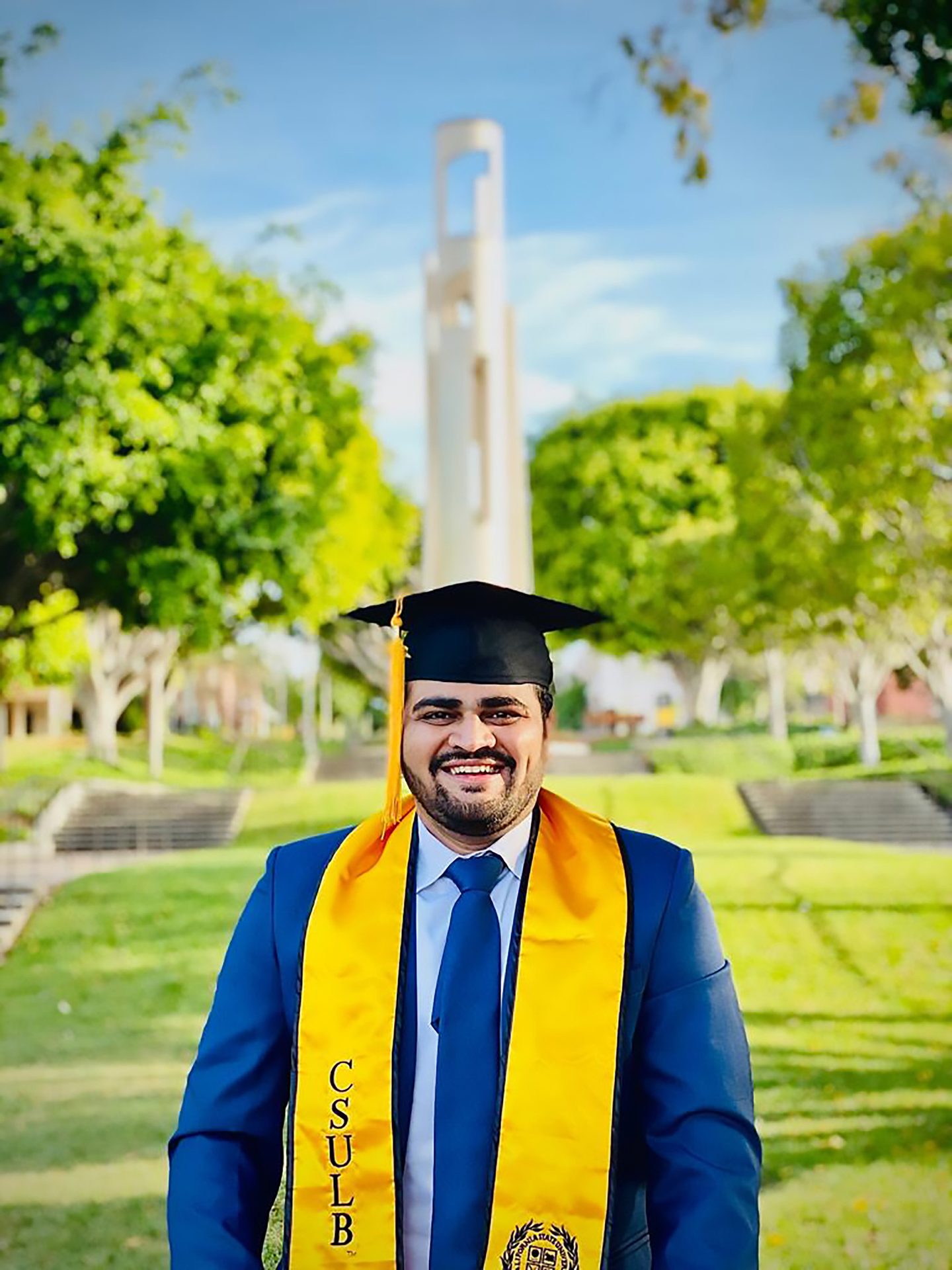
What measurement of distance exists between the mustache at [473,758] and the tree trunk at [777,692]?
7.79m

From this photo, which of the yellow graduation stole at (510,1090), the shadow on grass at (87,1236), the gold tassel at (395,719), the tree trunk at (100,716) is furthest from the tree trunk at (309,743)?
the yellow graduation stole at (510,1090)

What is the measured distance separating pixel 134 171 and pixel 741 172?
2.45 metres

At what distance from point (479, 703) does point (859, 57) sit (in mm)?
4021

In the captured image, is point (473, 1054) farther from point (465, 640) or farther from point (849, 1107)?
point (849, 1107)

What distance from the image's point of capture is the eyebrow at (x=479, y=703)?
149 centimetres

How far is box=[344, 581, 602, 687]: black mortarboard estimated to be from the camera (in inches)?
59.5

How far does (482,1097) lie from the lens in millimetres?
1391

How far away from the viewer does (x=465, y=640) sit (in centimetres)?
152

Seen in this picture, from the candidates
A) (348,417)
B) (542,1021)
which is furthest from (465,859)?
(348,417)

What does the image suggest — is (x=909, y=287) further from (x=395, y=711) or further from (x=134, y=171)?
(x=395, y=711)

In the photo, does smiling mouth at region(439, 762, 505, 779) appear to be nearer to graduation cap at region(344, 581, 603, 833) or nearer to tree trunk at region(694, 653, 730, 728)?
graduation cap at region(344, 581, 603, 833)

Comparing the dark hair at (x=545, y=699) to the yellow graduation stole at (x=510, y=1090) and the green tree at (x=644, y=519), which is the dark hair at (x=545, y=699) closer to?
the yellow graduation stole at (x=510, y=1090)

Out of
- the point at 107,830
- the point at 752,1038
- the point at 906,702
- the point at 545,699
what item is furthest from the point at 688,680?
the point at 545,699

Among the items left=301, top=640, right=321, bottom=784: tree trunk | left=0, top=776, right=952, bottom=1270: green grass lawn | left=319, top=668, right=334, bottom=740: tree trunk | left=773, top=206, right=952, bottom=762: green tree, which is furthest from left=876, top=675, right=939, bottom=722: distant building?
left=319, top=668, right=334, bottom=740: tree trunk
